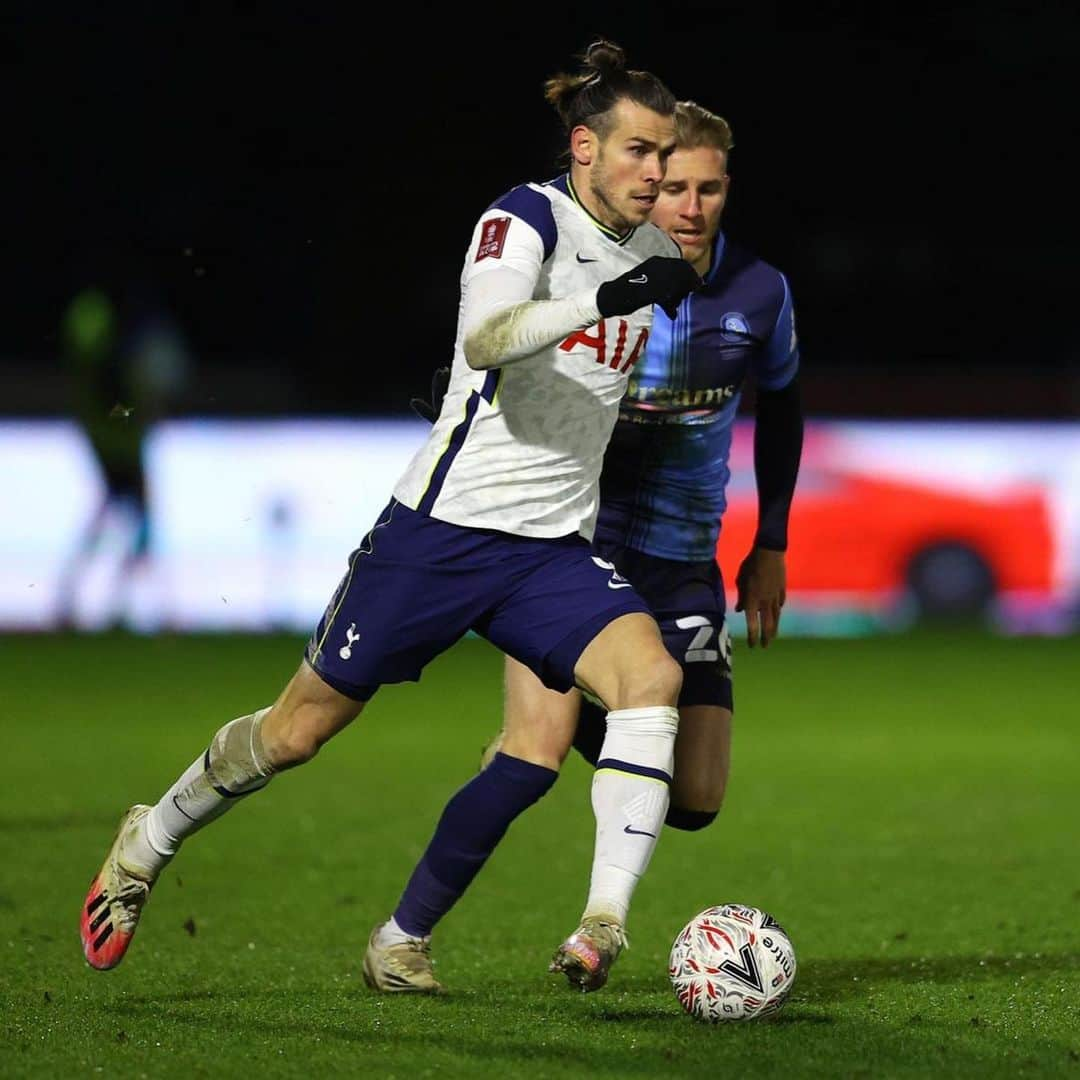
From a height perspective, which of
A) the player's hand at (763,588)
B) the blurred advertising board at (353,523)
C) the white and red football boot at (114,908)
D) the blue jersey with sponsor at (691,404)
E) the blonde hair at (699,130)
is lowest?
the blurred advertising board at (353,523)

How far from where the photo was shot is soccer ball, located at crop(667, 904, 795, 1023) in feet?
14.3

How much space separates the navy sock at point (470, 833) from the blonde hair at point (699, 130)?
1.62 metres

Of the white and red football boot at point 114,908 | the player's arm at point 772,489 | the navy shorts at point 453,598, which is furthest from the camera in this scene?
the player's arm at point 772,489

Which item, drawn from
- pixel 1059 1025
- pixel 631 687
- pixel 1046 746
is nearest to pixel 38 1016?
pixel 631 687

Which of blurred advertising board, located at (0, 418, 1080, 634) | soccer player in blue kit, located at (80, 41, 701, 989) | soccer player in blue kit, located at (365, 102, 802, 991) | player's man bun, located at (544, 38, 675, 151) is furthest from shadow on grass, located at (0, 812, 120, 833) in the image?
blurred advertising board, located at (0, 418, 1080, 634)

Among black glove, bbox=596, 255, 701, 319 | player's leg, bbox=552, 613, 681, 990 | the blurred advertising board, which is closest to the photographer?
black glove, bbox=596, 255, 701, 319

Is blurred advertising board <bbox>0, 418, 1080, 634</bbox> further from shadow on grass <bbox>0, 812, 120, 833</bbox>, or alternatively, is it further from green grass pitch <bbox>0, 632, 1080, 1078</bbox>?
shadow on grass <bbox>0, 812, 120, 833</bbox>

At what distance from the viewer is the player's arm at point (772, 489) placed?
557 cm

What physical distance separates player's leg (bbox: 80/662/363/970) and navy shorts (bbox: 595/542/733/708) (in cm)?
99

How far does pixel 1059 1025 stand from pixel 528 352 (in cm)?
180

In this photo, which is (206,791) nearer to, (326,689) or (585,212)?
(326,689)

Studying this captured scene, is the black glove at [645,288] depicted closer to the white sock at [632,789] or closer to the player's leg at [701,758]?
the white sock at [632,789]

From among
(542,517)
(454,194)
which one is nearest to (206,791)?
(542,517)

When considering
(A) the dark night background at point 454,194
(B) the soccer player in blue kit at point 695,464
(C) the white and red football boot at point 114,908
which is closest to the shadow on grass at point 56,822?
(C) the white and red football boot at point 114,908
